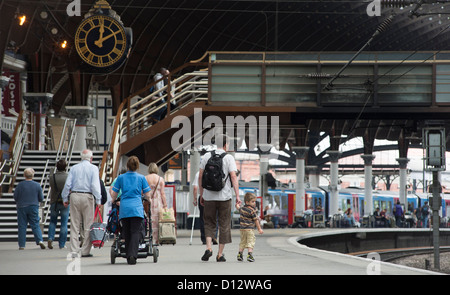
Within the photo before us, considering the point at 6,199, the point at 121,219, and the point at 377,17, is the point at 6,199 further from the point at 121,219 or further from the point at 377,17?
the point at 377,17

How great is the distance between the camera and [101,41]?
877 inches

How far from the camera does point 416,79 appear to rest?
82.6 feet

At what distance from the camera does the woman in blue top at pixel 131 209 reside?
1126cm

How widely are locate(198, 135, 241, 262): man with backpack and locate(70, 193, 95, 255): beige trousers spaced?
1.91 meters

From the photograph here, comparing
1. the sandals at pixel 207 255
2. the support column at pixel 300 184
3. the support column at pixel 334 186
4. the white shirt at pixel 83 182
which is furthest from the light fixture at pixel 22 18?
the support column at pixel 334 186

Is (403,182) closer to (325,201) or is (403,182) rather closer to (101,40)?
(325,201)

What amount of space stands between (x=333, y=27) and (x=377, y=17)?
7.37ft

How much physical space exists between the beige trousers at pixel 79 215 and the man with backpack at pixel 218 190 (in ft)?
6.26

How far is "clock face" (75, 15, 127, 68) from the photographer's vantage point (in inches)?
874

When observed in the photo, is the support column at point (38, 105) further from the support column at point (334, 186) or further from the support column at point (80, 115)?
the support column at point (334, 186)

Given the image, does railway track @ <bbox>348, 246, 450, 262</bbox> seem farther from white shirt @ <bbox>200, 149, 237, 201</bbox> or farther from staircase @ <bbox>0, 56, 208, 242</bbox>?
white shirt @ <bbox>200, 149, 237, 201</bbox>

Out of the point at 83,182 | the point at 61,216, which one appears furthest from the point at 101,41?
the point at 83,182

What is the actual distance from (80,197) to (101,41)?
10.0 m
